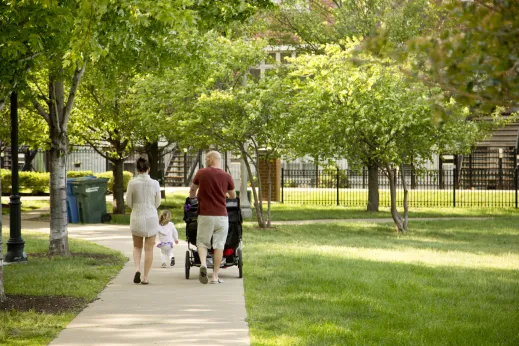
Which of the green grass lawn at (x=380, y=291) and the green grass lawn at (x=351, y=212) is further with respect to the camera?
the green grass lawn at (x=351, y=212)

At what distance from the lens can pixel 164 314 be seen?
31.7ft

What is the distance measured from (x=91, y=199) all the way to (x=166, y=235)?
11.2 metres

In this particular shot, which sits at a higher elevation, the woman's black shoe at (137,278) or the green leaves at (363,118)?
the green leaves at (363,118)

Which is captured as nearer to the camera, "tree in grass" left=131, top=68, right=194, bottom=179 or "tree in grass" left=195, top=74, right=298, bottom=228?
"tree in grass" left=195, top=74, right=298, bottom=228

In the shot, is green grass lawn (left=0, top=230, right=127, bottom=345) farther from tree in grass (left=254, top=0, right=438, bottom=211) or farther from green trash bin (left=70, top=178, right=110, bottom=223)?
tree in grass (left=254, top=0, right=438, bottom=211)

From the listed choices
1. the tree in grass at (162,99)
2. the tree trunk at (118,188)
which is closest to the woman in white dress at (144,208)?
the tree in grass at (162,99)

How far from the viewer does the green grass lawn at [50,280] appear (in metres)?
8.78

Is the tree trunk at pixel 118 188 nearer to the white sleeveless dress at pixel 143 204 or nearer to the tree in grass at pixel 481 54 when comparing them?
the white sleeveless dress at pixel 143 204

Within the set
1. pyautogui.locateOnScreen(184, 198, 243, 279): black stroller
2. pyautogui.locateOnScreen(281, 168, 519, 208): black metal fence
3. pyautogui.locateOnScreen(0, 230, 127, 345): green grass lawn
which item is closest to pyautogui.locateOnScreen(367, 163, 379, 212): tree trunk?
pyautogui.locateOnScreen(281, 168, 519, 208): black metal fence

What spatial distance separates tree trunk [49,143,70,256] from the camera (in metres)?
15.5

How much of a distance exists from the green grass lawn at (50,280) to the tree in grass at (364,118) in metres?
6.57

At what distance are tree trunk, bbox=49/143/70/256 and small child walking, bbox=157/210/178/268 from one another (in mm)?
2256

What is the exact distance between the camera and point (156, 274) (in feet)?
43.5

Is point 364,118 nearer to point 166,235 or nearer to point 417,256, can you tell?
point 417,256
